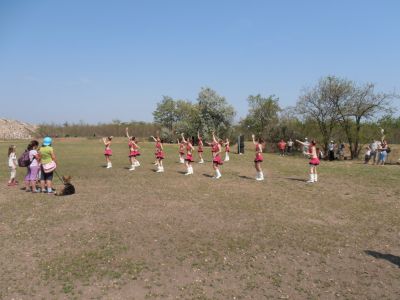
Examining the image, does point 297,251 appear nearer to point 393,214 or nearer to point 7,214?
point 393,214

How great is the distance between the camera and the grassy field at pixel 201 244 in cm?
590

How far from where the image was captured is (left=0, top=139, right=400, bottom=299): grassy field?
5.90 m

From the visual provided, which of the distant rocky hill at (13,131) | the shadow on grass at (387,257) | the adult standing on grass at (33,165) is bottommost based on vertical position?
the shadow on grass at (387,257)

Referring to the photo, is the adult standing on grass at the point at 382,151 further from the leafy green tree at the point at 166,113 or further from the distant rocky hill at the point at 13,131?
the distant rocky hill at the point at 13,131

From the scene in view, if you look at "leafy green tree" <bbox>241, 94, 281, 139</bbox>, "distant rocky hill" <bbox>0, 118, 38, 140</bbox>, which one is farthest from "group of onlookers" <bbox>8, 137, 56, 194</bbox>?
"distant rocky hill" <bbox>0, 118, 38, 140</bbox>

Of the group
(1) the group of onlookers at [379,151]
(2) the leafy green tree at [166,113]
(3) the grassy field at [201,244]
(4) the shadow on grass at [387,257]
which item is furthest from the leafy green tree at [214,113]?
(4) the shadow on grass at [387,257]

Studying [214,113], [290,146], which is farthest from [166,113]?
[290,146]

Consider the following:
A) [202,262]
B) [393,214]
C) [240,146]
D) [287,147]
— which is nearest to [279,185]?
[393,214]

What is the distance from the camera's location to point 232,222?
9.34m

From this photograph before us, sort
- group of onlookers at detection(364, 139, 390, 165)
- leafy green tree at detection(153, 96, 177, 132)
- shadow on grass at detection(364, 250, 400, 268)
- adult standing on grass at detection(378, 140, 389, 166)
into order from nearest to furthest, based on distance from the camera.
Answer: shadow on grass at detection(364, 250, 400, 268) < adult standing on grass at detection(378, 140, 389, 166) < group of onlookers at detection(364, 139, 390, 165) < leafy green tree at detection(153, 96, 177, 132)

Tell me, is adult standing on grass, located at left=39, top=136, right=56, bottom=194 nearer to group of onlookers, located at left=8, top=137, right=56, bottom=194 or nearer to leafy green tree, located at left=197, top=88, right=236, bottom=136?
group of onlookers, located at left=8, top=137, right=56, bottom=194

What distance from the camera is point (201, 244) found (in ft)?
25.5

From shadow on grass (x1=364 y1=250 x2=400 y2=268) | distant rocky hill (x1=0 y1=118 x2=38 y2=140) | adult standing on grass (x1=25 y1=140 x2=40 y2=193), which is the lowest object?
shadow on grass (x1=364 y1=250 x2=400 y2=268)

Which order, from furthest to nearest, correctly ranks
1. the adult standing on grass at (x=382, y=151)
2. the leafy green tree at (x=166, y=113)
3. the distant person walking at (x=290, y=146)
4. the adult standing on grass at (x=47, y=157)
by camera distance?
the leafy green tree at (x=166, y=113)
the distant person walking at (x=290, y=146)
the adult standing on grass at (x=382, y=151)
the adult standing on grass at (x=47, y=157)
